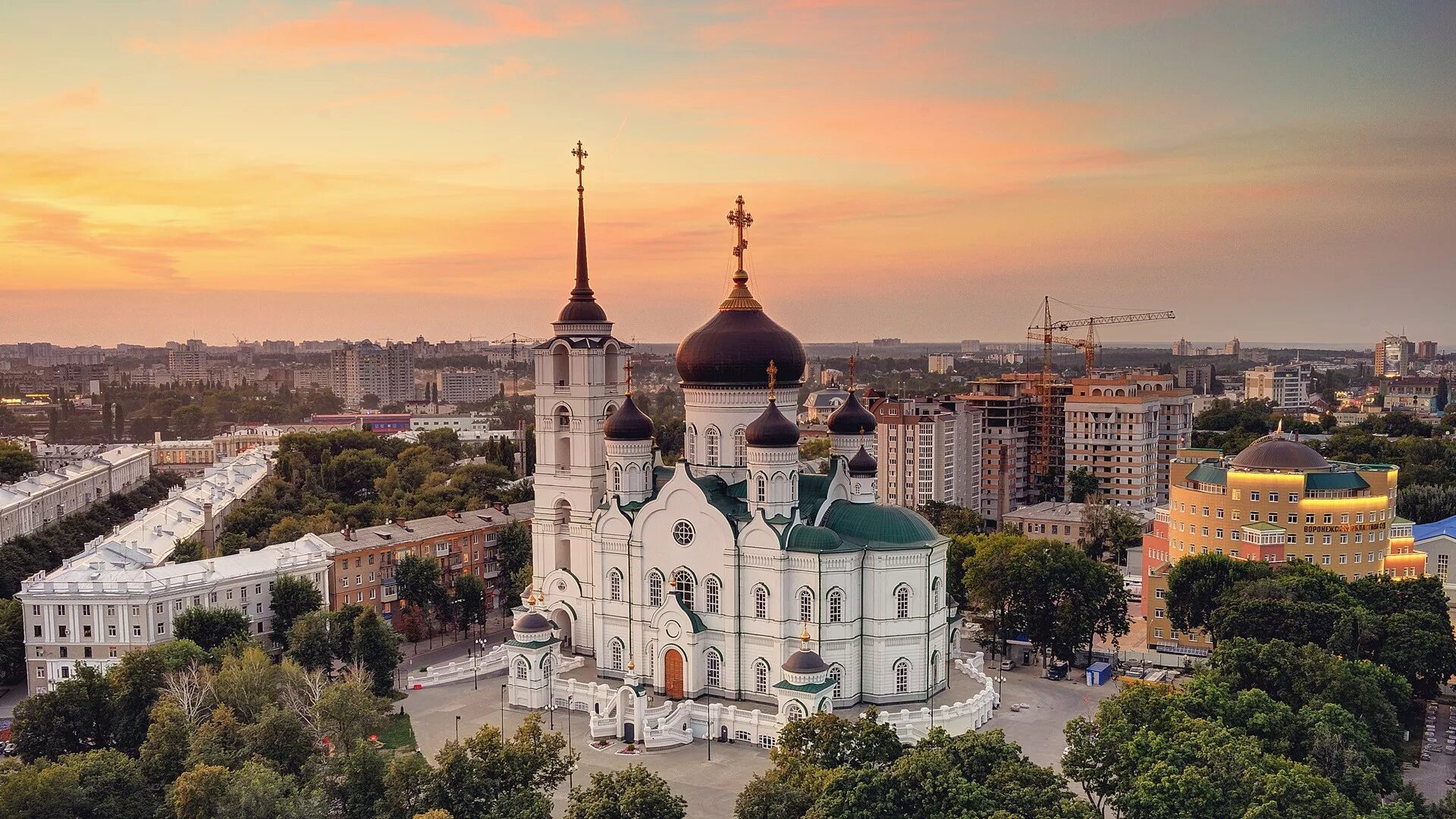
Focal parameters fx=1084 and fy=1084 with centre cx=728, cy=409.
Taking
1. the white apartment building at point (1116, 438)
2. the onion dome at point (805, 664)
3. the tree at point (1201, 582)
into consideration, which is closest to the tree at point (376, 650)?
the onion dome at point (805, 664)

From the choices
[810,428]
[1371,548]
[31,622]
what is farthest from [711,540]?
[810,428]

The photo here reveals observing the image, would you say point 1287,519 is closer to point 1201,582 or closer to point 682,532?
point 1201,582

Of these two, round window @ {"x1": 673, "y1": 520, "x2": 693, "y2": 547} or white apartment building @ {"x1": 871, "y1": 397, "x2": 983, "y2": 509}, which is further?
white apartment building @ {"x1": 871, "y1": 397, "x2": 983, "y2": 509}

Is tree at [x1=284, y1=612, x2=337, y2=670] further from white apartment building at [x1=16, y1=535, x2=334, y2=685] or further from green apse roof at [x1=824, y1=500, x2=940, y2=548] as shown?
green apse roof at [x1=824, y1=500, x2=940, y2=548]

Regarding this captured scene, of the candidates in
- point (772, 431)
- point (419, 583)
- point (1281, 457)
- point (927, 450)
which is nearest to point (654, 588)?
point (772, 431)

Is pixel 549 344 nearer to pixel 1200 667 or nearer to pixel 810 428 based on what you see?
pixel 1200 667

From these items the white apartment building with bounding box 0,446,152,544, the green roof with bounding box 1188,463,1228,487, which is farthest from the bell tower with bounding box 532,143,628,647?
the white apartment building with bounding box 0,446,152,544
